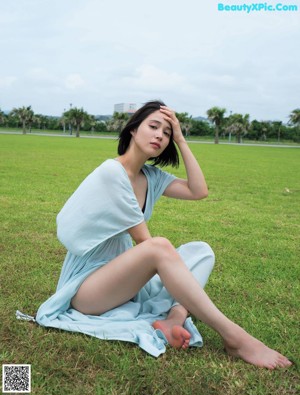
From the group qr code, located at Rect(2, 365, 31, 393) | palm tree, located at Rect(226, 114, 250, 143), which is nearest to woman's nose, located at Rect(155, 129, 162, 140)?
qr code, located at Rect(2, 365, 31, 393)

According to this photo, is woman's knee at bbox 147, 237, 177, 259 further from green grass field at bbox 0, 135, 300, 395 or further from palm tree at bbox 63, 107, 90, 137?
palm tree at bbox 63, 107, 90, 137

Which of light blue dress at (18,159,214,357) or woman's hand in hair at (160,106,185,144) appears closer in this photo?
light blue dress at (18,159,214,357)

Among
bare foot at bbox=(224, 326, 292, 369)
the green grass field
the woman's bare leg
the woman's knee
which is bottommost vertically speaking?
the green grass field

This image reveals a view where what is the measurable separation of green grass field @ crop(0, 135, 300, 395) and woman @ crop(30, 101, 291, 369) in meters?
0.10

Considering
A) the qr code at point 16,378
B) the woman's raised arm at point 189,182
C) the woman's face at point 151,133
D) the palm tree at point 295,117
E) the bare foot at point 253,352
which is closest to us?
the qr code at point 16,378

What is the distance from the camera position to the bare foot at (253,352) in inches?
96.0

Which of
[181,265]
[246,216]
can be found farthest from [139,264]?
[246,216]

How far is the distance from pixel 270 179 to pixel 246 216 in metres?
5.71

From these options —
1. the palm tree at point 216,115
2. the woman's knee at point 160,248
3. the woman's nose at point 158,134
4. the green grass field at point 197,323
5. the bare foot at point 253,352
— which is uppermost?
the palm tree at point 216,115

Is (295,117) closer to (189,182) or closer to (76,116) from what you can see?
(76,116)

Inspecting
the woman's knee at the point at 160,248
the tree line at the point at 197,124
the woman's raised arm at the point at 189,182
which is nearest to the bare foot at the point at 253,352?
the woman's knee at the point at 160,248

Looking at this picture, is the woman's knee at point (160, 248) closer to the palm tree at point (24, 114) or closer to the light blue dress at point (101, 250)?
the light blue dress at point (101, 250)

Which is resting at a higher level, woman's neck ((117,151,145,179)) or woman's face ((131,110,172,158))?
woman's face ((131,110,172,158))

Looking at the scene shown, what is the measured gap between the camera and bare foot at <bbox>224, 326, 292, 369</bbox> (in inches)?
96.0
